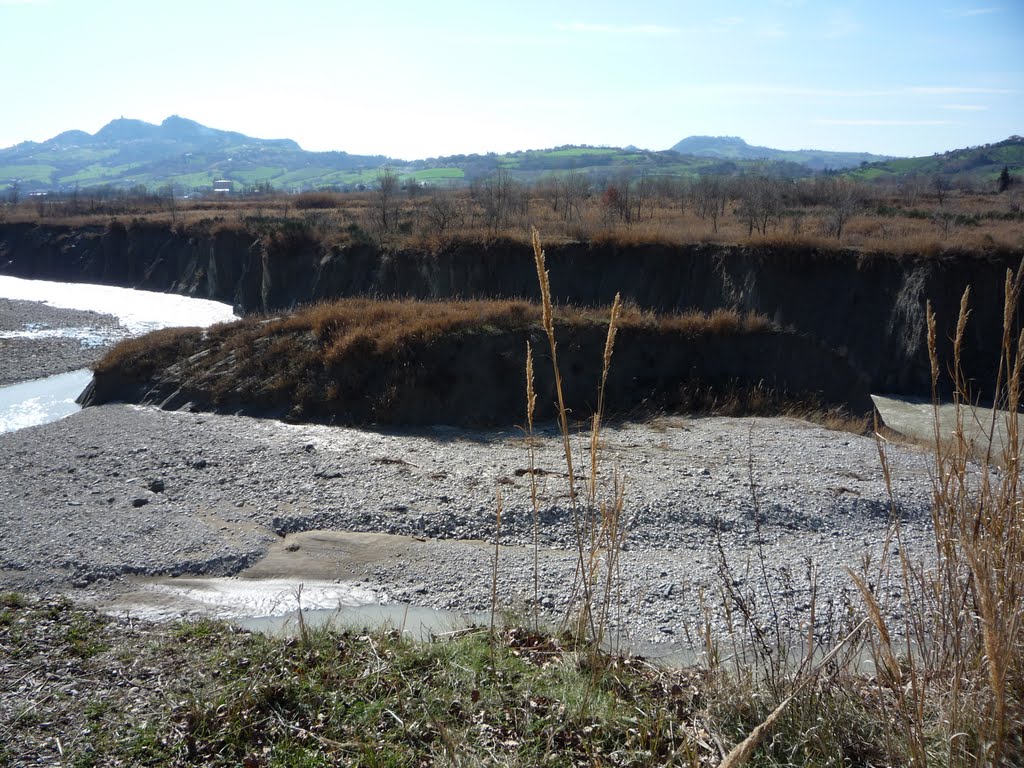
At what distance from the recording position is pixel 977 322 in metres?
31.9

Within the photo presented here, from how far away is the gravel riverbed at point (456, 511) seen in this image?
1027 centimetres

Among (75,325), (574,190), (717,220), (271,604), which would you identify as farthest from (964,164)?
(271,604)

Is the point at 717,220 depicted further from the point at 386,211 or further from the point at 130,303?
the point at 130,303

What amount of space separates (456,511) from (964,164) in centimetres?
12895

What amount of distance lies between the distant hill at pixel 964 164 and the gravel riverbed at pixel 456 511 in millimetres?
100434

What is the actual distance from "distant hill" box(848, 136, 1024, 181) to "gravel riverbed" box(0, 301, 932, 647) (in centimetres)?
10043

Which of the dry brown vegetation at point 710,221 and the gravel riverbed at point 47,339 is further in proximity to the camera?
the dry brown vegetation at point 710,221

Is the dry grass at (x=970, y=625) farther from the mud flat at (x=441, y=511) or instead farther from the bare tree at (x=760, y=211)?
the bare tree at (x=760, y=211)

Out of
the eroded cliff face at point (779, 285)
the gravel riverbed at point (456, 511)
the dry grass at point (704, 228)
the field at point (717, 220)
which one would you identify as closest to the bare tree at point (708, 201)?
the field at point (717, 220)

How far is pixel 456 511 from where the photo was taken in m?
13.1

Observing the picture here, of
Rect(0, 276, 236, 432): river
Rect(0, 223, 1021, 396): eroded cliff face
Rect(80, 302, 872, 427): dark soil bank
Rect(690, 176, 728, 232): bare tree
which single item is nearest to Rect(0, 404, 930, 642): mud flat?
Rect(80, 302, 872, 427): dark soil bank

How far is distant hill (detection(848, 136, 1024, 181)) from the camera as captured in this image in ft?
350

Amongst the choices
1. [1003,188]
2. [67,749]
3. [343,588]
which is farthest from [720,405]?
[1003,188]

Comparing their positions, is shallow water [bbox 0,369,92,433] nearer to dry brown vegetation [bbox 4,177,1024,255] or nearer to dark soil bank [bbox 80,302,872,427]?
dark soil bank [bbox 80,302,872,427]
